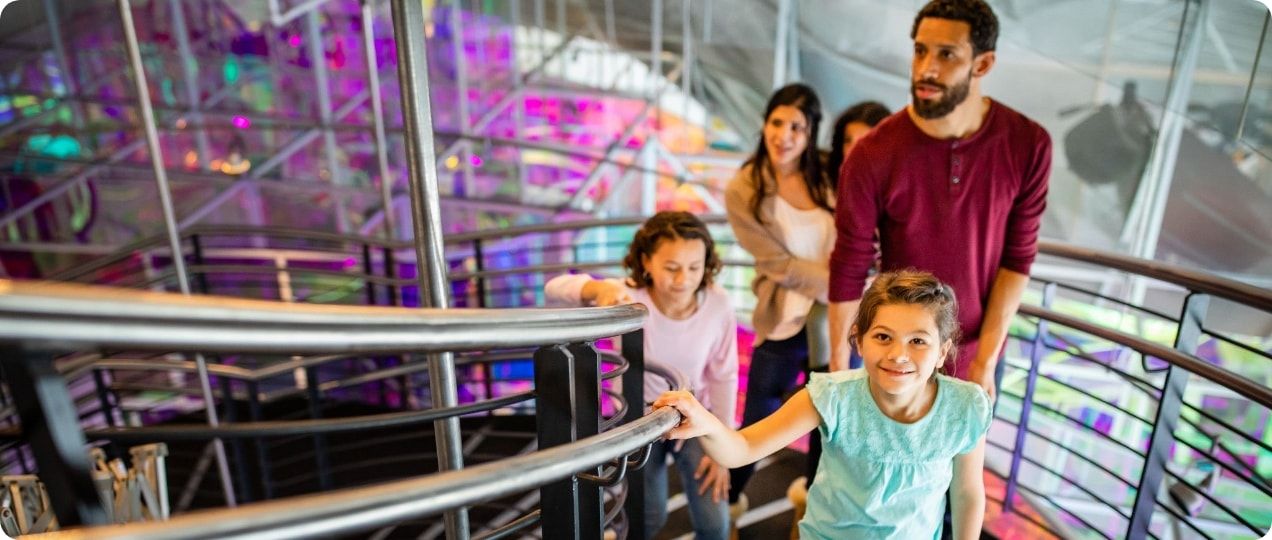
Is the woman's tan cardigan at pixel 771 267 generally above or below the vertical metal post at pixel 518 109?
below

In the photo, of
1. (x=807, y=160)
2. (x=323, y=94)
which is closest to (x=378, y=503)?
(x=807, y=160)

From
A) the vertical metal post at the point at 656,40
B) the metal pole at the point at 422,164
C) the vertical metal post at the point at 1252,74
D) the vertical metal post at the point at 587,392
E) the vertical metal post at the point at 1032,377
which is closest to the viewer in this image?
the metal pole at the point at 422,164

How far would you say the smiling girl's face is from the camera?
3.56 feet

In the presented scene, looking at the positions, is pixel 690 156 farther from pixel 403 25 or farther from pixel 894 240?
pixel 403 25

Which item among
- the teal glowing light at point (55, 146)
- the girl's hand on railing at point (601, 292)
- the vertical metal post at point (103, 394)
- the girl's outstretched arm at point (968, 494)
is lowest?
the vertical metal post at point (103, 394)

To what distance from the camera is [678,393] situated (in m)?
1.00

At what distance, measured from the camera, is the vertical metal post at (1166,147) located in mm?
3312

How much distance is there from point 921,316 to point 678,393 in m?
0.40

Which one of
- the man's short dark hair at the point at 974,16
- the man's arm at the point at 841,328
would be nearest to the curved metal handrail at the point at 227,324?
the man's arm at the point at 841,328

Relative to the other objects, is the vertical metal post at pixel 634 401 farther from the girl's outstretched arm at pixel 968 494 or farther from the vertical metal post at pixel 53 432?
the vertical metal post at pixel 53 432

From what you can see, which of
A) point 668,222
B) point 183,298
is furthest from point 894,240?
point 183,298

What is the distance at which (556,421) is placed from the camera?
0.90m

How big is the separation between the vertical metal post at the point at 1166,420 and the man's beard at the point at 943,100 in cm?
77

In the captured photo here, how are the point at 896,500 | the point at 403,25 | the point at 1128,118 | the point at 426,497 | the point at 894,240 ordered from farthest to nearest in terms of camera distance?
the point at 1128,118 < the point at 894,240 < the point at 896,500 < the point at 403,25 < the point at 426,497
